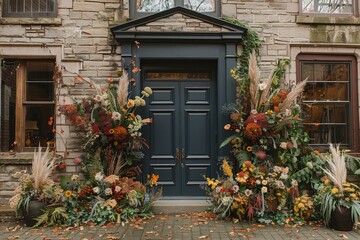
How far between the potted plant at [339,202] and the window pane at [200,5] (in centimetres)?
384

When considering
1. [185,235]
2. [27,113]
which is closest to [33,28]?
[27,113]

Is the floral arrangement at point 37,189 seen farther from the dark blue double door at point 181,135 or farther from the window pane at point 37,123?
the dark blue double door at point 181,135

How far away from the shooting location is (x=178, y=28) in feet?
23.7

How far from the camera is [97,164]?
6.61 m

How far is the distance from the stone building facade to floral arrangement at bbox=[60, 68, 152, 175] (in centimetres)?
41

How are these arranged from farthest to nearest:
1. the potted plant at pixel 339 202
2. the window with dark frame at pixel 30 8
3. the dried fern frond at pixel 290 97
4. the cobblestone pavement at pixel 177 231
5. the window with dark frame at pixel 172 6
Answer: the window with dark frame at pixel 172 6
the window with dark frame at pixel 30 8
the dried fern frond at pixel 290 97
the potted plant at pixel 339 202
the cobblestone pavement at pixel 177 231

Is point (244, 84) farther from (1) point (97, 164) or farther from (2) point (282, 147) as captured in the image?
(1) point (97, 164)

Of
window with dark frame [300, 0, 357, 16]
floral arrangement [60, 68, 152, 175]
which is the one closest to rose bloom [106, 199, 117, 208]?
floral arrangement [60, 68, 152, 175]

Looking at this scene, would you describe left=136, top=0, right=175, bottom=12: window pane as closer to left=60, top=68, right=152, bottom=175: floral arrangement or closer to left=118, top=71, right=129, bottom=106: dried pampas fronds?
left=60, top=68, right=152, bottom=175: floral arrangement

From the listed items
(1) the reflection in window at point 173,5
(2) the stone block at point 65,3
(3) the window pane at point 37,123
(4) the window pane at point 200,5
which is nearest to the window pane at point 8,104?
(3) the window pane at point 37,123

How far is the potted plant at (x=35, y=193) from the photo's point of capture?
20.0 feet

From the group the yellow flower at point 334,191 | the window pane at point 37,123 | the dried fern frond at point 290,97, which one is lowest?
the yellow flower at point 334,191

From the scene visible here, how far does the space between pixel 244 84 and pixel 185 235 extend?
3083mm

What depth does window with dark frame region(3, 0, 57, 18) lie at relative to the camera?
24.2ft
